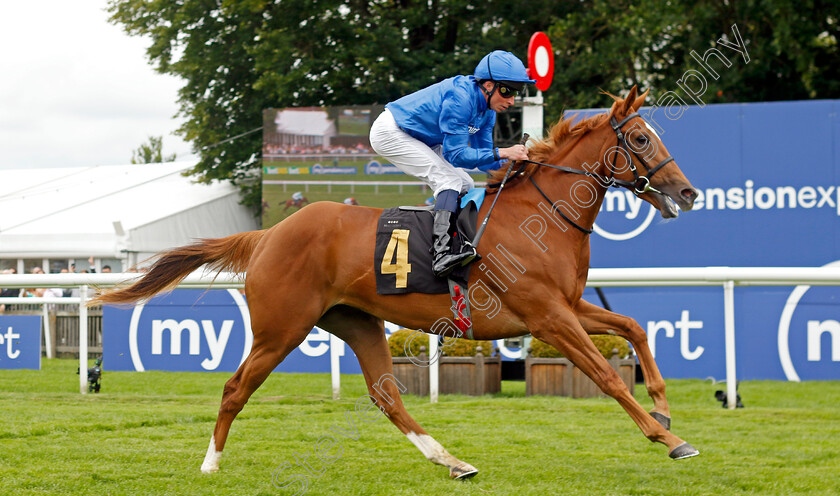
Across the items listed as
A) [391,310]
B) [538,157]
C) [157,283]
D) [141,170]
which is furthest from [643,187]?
[141,170]

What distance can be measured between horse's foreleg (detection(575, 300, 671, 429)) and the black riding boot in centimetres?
62

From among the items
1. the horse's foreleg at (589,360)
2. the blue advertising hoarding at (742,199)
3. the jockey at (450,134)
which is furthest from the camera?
the blue advertising hoarding at (742,199)

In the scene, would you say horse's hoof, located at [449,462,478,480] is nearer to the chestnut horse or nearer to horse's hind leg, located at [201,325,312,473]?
the chestnut horse

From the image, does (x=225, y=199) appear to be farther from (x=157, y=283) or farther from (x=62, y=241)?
(x=157, y=283)

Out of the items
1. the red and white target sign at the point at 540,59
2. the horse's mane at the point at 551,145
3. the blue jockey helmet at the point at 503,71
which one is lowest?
the horse's mane at the point at 551,145

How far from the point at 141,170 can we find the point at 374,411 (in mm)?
16674

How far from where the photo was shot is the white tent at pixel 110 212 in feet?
50.0

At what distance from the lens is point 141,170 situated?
69.4 feet

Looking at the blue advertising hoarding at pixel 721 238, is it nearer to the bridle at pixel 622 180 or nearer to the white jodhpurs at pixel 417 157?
the white jodhpurs at pixel 417 157

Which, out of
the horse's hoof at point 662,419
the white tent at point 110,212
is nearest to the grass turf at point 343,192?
the white tent at point 110,212

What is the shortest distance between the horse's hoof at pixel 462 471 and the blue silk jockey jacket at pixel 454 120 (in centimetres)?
146

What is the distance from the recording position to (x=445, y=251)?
4.15 m

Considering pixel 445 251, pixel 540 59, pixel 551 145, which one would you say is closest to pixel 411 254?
pixel 445 251

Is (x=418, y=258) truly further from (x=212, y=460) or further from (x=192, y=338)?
(x=192, y=338)
